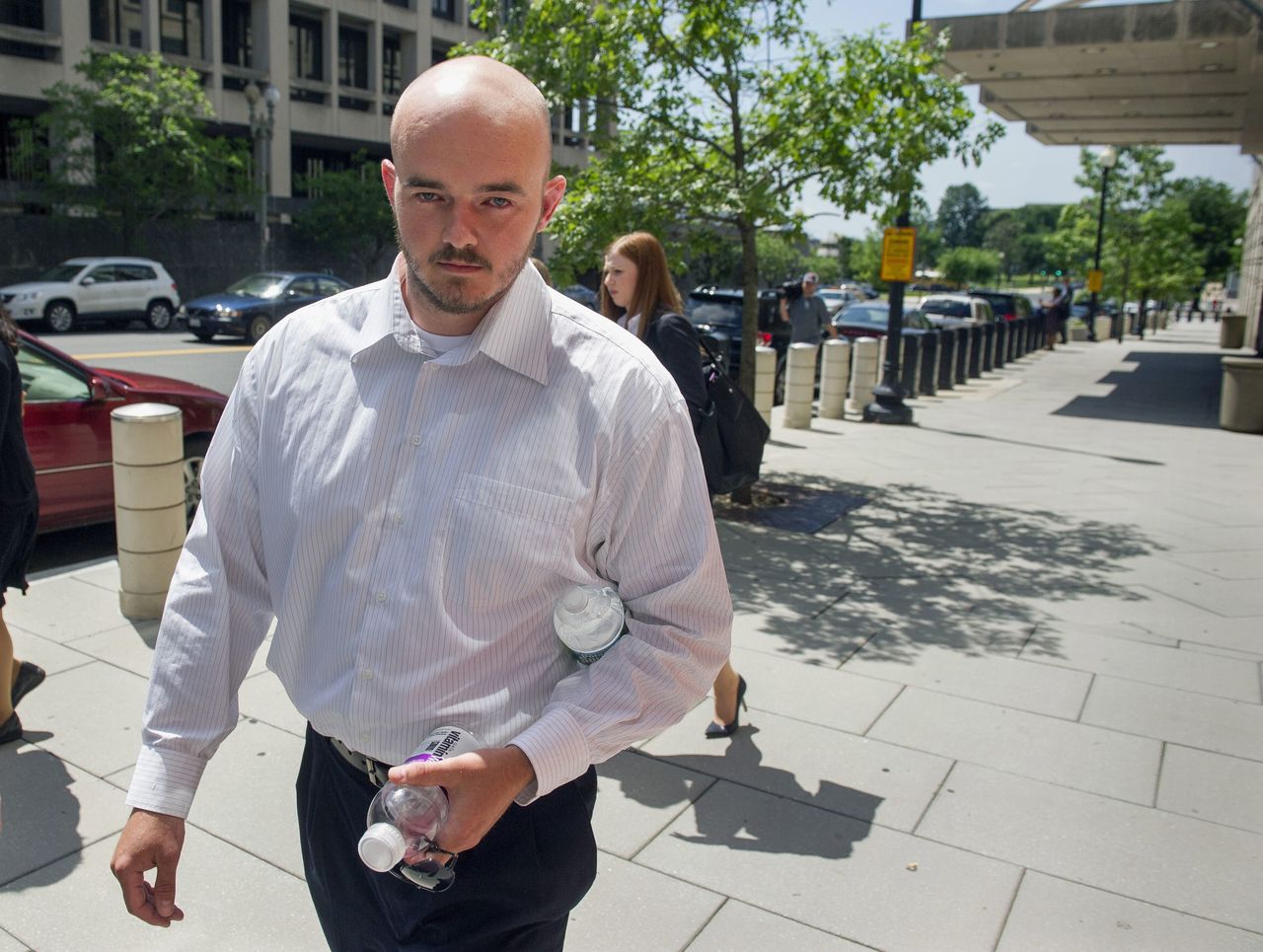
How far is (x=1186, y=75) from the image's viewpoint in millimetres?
19422

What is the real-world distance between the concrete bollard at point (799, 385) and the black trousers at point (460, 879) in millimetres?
11151

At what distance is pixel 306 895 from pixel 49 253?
33.3 metres

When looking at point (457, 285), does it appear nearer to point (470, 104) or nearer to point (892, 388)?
point (470, 104)

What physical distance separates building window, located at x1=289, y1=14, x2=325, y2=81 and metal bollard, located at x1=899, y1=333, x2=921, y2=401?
1203 inches

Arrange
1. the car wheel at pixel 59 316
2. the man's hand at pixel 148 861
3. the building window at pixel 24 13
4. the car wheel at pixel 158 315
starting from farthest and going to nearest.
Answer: the building window at pixel 24 13 < the car wheel at pixel 158 315 < the car wheel at pixel 59 316 < the man's hand at pixel 148 861

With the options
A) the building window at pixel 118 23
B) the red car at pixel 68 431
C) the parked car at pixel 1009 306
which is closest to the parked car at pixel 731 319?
the red car at pixel 68 431

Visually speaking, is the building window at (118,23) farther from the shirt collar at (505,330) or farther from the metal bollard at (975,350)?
the shirt collar at (505,330)

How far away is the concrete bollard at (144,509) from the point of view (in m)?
5.66

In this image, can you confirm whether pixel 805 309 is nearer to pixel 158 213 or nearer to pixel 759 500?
pixel 759 500

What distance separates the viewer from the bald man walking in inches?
65.9

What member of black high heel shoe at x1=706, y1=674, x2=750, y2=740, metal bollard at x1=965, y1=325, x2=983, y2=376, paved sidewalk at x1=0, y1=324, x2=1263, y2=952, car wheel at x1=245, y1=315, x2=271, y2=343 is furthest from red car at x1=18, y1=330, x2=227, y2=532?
metal bollard at x1=965, y1=325, x2=983, y2=376

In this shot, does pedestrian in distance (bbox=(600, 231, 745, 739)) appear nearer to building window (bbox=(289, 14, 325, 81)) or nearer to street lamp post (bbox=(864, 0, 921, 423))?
street lamp post (bbox=(864, 0, 921, 423))

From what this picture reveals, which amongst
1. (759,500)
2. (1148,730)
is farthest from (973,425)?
(1148,730)

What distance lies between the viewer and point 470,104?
1.62 metres
